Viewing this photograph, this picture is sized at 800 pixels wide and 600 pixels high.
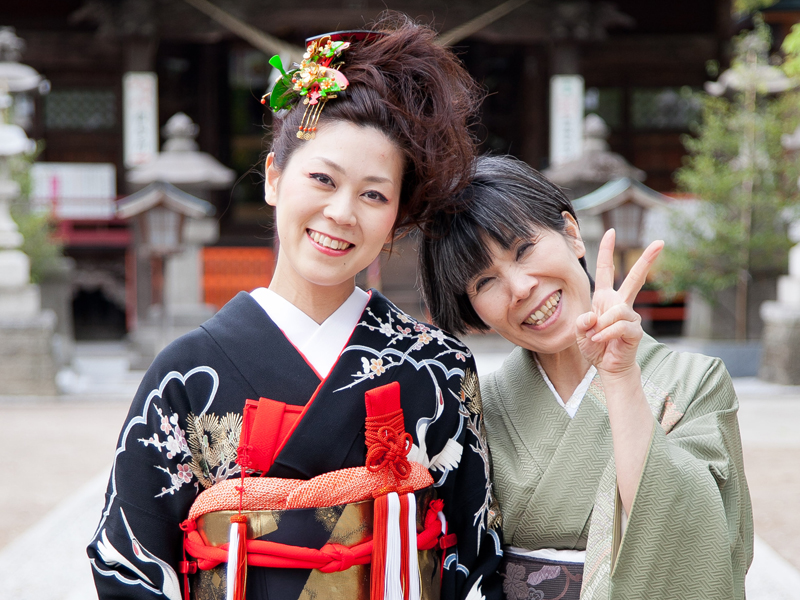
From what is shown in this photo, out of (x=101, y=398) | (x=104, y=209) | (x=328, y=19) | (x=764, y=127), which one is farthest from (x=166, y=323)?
(x=764, y=127)

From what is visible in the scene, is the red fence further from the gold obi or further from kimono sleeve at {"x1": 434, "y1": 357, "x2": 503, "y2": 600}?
the gold obi

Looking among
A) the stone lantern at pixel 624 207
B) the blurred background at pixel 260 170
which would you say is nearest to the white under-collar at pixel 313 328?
the blurred background at pixel 260 170

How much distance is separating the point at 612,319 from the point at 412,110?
2.13 ft

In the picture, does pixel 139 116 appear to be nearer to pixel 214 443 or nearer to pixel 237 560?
pixel 214 443

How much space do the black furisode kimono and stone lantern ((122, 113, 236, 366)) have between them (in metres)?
7.70

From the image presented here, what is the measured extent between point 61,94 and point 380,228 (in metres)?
11.9

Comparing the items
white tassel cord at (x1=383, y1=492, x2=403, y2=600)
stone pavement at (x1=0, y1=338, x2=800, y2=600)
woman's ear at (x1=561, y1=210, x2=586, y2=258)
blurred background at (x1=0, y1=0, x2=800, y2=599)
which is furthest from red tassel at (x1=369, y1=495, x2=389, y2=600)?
blurred background at (x1=0, y1=0, x2=800, y2=599)

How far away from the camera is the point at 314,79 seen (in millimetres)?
1868

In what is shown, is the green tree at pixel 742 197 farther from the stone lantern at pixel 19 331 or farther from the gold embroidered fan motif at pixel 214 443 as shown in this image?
the gold embroidered fan motif at pixel 214 443

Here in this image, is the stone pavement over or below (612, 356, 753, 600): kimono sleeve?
below

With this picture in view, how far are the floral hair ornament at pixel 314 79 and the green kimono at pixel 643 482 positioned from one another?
883 millimetres

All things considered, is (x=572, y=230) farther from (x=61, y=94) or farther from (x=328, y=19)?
(x=61, y=94)

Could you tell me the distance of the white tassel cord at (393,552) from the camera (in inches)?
69.6

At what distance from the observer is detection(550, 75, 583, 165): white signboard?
36.5 feet
